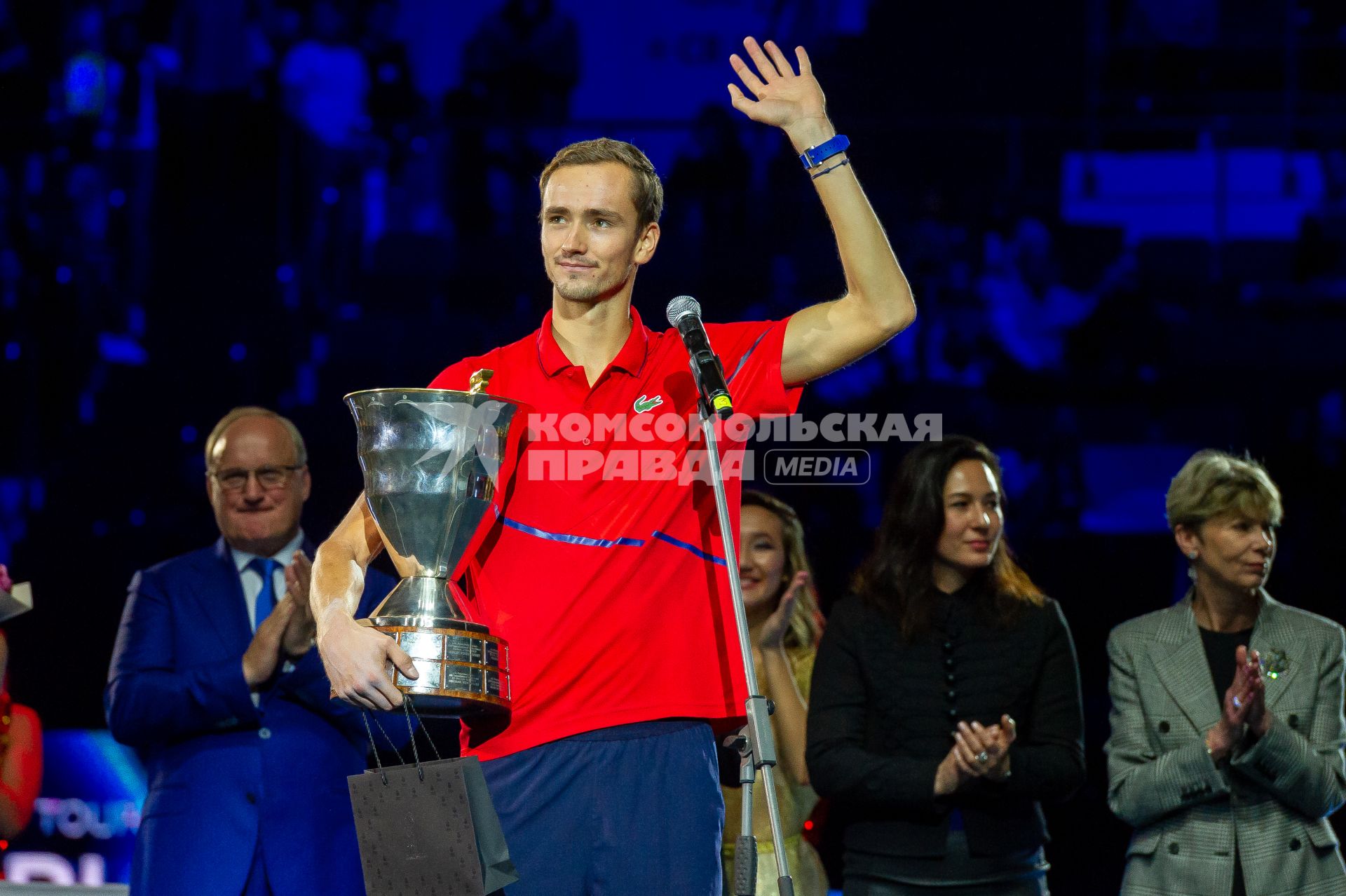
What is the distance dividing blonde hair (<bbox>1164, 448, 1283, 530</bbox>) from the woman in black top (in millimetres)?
425

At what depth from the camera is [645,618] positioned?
7.18 ft

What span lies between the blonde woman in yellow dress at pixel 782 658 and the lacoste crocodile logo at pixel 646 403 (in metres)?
1.32

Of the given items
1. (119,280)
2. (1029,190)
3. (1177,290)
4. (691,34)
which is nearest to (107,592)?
(119,280)

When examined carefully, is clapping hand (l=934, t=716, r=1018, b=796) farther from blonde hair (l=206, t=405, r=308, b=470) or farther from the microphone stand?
blonde hair (l=206, t=405, r=308, b=470)

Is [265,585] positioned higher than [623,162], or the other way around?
[623,162]

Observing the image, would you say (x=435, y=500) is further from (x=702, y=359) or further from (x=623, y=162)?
(x=623, y=162)

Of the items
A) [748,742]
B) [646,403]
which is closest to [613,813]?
[748,742]

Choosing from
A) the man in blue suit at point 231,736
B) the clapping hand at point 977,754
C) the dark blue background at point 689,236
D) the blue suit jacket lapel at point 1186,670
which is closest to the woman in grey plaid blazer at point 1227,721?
the blue suit jacket lapel at point 1186,670

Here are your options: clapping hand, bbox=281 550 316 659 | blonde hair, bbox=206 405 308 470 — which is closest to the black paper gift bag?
clapping hand, bbox=281 550 316 659

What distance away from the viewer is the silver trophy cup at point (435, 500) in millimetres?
2037

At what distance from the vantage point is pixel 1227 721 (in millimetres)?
3336

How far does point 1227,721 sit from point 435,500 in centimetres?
210

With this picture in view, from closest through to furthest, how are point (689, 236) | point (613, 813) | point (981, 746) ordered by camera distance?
point (613, 813) → point (981, 746) → point (689, 236)

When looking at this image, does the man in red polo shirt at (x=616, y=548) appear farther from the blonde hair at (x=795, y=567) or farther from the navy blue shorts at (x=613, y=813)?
the blonde hair at (x=795, y=567)
